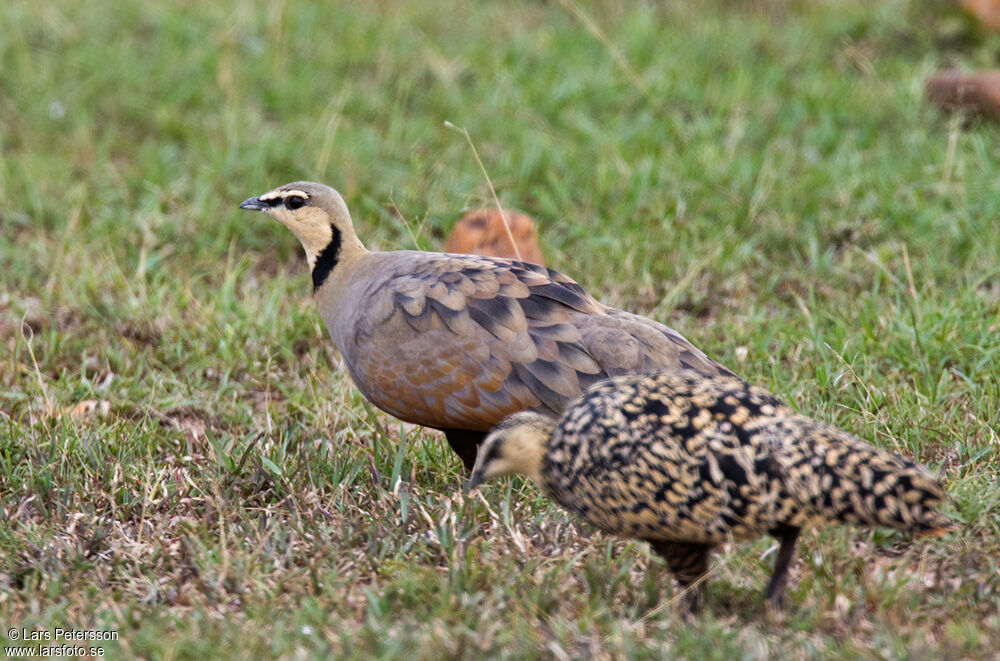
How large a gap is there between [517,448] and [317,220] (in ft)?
6.02

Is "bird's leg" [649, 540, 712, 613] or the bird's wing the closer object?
"bird's leg" [649, 540, 712, 613]

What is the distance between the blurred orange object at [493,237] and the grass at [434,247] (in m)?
0.37

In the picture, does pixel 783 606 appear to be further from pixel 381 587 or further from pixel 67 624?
pixel 67 624

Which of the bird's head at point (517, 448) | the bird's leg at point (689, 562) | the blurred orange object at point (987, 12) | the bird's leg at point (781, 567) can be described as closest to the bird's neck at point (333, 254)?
the bird's head at point (517, 448)

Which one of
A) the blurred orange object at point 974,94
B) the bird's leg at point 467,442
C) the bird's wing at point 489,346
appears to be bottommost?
the bird's leg at point 467,442

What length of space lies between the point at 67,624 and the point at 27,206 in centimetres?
395

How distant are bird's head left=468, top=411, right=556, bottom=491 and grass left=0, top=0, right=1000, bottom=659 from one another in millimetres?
308

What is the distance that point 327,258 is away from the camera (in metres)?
5.02

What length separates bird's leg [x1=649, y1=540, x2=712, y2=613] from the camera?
135 inches

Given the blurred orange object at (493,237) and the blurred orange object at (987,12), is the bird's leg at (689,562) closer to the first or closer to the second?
the blurred orange object at (493,237)

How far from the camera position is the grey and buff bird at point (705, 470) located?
308 centimetres

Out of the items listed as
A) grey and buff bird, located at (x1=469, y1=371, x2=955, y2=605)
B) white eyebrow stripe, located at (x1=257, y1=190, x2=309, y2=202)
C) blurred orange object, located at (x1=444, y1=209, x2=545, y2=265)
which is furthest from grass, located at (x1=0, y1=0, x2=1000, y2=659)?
white eyebrow stripe, located at (x1=257, y1=190, x2=309, y2=202)

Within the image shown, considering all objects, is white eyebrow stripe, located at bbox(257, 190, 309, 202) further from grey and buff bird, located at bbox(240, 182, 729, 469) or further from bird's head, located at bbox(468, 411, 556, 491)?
bird's head, located at bbox(468, 411, 556, 491)

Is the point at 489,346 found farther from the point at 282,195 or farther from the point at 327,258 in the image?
the point at 282,195
